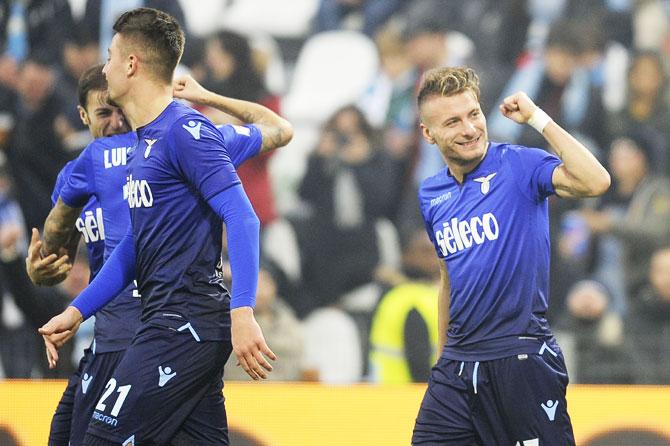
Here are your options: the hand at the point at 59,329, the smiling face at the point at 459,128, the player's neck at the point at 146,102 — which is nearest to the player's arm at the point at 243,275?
the player's neck at the point at 146,102

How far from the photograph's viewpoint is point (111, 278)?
163 inches

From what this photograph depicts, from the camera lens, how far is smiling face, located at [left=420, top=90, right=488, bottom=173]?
174 inches

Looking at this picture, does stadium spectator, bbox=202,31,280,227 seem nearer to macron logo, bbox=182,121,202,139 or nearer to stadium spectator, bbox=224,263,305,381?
stadium spectator, bbox=224,263,305,381

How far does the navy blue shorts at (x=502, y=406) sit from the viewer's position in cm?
420

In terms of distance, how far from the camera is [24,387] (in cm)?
643

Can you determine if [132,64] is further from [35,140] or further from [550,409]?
[35,140]

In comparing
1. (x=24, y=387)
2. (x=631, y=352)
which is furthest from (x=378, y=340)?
(x=24, y=387)

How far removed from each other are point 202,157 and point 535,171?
4.78 ft

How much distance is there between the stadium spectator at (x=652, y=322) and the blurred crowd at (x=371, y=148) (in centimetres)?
2

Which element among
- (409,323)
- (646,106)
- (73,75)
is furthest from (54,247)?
(646,106)

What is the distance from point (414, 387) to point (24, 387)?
98.1 inches

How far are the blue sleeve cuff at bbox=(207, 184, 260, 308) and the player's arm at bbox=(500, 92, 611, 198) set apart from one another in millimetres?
1268

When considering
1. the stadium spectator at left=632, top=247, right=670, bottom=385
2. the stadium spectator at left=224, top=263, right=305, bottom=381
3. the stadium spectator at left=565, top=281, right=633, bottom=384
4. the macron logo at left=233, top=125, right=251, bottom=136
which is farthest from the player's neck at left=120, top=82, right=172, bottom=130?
the stadium spectator at left=632, top=247, right=670, bottom=385

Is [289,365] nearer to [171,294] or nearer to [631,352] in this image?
[631,352]
